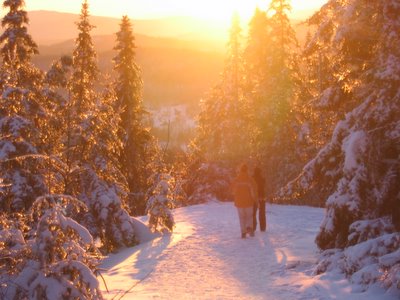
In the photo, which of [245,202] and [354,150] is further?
[245,202]

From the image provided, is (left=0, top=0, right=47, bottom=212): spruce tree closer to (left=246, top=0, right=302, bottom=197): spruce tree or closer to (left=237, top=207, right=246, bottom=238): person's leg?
(left=237, top=207, right=246, bottom=238): person's leg

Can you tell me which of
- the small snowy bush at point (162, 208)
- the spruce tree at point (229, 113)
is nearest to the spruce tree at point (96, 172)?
the small snowy bush at point (162, 208)

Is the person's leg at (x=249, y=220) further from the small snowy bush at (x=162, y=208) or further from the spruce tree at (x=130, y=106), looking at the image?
the spruce tree at (x=130, y=106)

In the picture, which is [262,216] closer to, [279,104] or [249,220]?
[249,220]

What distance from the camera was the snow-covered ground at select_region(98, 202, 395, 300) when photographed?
8820 millimetres

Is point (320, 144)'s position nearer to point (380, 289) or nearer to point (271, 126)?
point (380, 289)

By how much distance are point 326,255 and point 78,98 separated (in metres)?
10.9

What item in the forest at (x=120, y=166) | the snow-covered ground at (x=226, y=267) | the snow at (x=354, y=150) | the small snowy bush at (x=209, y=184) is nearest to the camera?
the forest at (x=120, y=166)

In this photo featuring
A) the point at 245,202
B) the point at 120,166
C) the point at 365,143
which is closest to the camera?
the point at 365,143

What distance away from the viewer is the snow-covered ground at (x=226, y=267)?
8820mm

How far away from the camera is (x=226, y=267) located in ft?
37.0

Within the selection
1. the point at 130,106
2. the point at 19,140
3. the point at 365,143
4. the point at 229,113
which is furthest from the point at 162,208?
the point at 229,113

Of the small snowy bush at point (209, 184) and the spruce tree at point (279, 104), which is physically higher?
the spruce tree at point (279, 104)

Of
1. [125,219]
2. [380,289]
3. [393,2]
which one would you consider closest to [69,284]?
[380,289]
